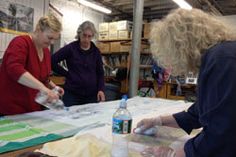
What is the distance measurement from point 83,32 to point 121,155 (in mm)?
1510

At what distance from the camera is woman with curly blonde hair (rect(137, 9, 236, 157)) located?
0.77 meters

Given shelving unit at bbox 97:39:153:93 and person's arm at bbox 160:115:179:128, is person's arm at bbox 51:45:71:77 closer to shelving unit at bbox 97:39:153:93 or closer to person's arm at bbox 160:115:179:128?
person's arm at bbox 160:115:179:128

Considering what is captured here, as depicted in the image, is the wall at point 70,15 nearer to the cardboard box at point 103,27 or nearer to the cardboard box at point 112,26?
the cardboard box at point 103,27

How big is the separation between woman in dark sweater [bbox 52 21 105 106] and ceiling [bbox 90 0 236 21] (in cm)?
368

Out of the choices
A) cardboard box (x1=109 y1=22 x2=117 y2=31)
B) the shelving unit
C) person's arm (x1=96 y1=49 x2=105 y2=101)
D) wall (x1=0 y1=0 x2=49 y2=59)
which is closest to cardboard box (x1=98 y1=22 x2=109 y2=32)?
cardboard box (x1=109 y1=22 x2=117 y2=31)

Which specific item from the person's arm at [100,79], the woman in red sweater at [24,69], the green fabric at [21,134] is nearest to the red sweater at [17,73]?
the woman in red sweater at [24,69]

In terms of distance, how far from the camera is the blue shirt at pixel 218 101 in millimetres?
761

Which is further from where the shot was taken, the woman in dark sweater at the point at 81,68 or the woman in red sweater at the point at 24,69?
the woman in dark sweater at the point at 81,68

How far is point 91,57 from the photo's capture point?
96.3 inches

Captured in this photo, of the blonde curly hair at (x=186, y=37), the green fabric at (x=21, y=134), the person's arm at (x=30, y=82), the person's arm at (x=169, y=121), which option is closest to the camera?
the blonde curly hair at (x=186, y=37)

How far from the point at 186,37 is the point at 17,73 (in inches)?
41.1

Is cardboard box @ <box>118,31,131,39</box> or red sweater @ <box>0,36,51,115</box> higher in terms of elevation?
cardboard box @ <box>118,31,131,39</box>

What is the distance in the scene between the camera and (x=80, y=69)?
2400 millimetres

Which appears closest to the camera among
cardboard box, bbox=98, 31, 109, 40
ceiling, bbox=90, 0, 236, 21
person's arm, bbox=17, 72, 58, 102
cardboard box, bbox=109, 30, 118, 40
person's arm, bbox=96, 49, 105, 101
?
person's arm, bbox=17, 72, 58, 102
